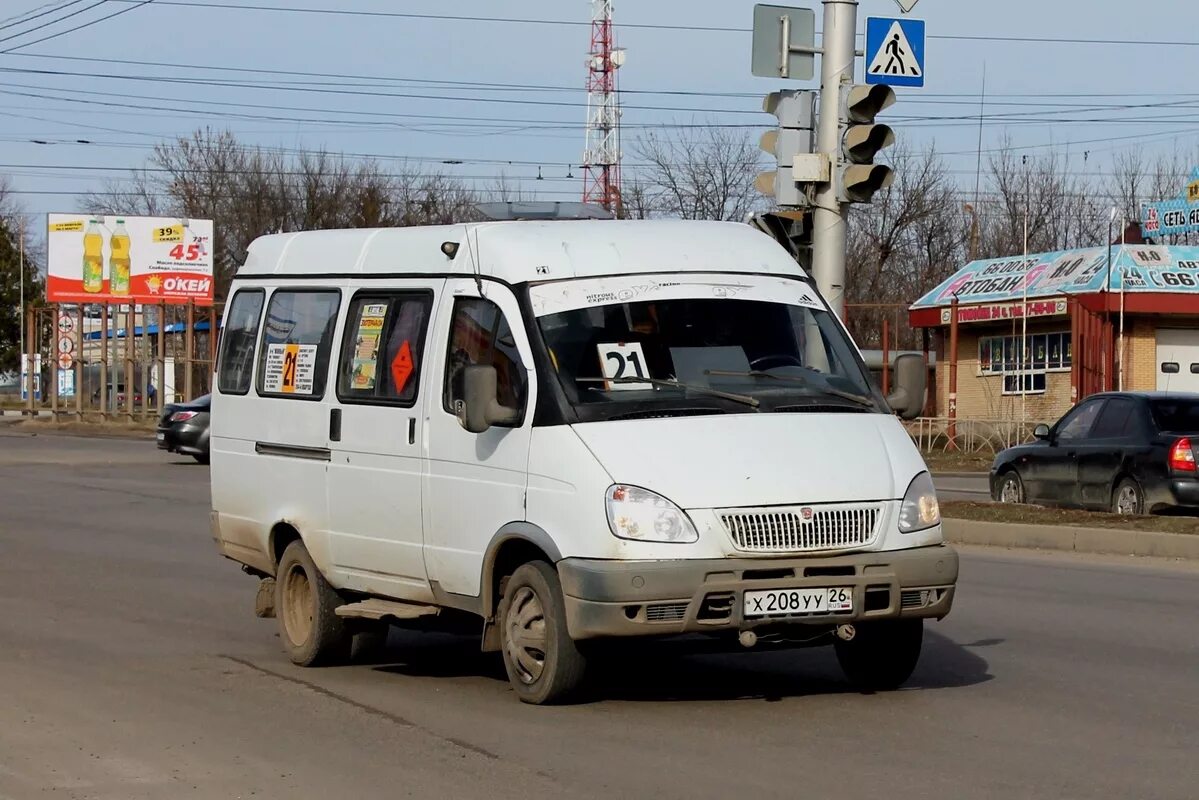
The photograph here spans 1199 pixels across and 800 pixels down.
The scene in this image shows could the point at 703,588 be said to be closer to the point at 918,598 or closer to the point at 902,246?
the point at 918,598

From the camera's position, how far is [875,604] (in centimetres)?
780

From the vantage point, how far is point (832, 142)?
1585 centimetres

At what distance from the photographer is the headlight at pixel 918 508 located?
7.93 m

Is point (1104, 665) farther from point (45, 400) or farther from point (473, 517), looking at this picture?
point (45, 400)

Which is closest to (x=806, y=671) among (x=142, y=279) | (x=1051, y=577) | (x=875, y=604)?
(x=875, y=604)

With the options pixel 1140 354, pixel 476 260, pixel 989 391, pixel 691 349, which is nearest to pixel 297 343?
pixel 476 260

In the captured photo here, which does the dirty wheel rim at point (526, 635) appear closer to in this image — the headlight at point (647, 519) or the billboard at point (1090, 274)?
the headlight at point (647, 519)

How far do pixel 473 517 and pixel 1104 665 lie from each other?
11.7 feet

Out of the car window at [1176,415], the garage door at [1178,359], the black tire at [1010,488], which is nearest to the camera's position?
the car window at [1176,415]

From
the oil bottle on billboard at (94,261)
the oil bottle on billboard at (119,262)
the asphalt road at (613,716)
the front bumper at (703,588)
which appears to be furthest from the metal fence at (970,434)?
the oil bottle on billboard at (94,261)

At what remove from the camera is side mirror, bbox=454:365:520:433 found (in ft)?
26.7

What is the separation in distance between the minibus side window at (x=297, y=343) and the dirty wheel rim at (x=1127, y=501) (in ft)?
37.1

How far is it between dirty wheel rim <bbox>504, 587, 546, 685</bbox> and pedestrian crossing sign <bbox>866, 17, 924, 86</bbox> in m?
9.25

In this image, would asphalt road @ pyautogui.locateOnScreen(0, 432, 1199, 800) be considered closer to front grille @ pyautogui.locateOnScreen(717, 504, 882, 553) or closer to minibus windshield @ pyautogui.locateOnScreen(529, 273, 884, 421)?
front grille @ pyautogui.locateOnScreen(717, 504, 882, 553)
